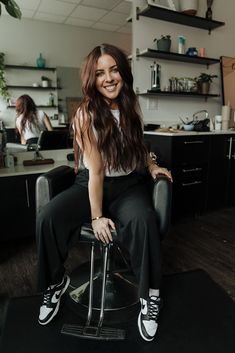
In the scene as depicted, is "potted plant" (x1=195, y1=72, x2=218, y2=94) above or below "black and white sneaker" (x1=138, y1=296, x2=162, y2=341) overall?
above

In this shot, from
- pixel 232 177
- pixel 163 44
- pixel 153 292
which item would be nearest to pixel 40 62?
pixel 163 44

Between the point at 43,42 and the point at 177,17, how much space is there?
4.74 ft

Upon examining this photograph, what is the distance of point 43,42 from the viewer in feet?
6.24

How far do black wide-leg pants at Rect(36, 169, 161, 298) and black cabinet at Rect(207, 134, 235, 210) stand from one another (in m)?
1.55

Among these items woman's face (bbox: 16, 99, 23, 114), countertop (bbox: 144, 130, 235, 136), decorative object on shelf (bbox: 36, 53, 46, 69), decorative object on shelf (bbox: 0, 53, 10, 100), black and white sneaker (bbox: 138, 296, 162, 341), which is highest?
decorative object on shelf (bbox: 36, 53, 46, 69)

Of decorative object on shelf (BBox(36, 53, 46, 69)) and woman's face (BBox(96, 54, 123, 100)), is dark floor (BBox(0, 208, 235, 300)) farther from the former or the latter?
decorative object on shelf (BBox(36, 53, 46, 69))

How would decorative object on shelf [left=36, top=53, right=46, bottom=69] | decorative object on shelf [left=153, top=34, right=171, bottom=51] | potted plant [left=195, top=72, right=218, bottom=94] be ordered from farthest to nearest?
potted plant [left=195, top=72, right=218, bottom=94]
decorative object on shelf [left=153, top=34, right=171, bottom=51]
decorative object on shelf [left=36, top=53, right=46, bottom=69]

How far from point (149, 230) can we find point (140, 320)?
17.1 inches

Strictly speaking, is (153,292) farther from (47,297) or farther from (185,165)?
(185,165)

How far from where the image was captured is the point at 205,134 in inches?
92.5

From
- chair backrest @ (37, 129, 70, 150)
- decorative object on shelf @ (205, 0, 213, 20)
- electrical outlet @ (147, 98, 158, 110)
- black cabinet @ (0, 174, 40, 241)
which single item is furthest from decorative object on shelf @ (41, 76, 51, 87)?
decorative object on shelf @ (205, 0, 213, 20)

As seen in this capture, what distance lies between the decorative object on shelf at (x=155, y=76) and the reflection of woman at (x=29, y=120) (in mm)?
1156

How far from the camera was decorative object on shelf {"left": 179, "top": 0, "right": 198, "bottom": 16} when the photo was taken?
2511 millimetres

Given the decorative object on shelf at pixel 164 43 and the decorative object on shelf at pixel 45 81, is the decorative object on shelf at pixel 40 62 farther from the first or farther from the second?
the decorative object on shelf at pixel 164 43
